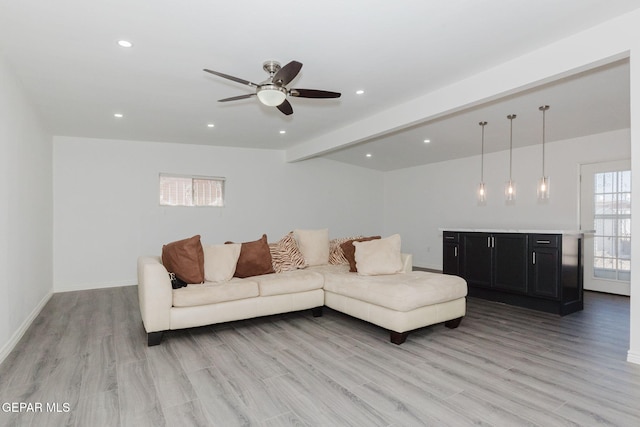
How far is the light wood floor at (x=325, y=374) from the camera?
2.04 m

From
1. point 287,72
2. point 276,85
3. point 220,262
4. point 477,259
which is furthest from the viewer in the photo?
Result: point 477,259

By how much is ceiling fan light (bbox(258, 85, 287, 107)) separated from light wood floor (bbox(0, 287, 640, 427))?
2.15m

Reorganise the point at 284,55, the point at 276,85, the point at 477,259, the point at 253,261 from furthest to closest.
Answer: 1. the point at 477,259
2. the point at 253,261
3. the point at 284,55
4. the point at 276,85

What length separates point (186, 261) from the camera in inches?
140

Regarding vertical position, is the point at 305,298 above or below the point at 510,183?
below

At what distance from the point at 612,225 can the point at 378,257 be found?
3993 millimetres

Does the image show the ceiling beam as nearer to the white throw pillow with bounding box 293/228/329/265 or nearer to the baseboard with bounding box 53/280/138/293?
the white throw pillow with bounding box 293/228/329/265

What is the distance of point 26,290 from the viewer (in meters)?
3.77

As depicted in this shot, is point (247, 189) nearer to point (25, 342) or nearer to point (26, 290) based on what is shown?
point (26, 290)

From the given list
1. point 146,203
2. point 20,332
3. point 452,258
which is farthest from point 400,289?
point 146,203

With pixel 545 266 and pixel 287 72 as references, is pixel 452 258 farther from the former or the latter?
pixel 287 72

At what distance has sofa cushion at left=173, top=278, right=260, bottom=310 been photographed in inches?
130

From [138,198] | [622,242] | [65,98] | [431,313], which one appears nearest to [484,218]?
[622,242]

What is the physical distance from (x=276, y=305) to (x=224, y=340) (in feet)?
2.18
